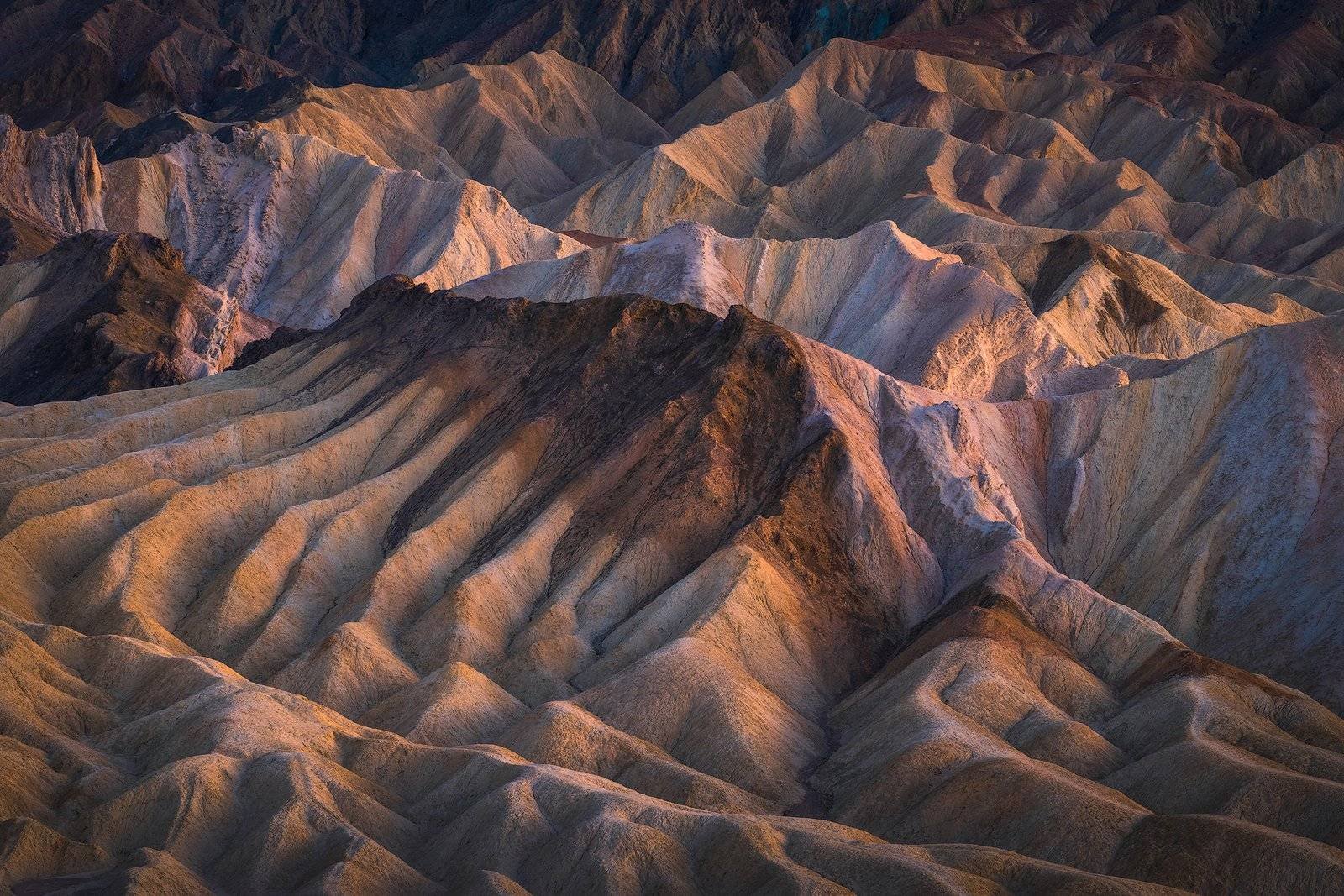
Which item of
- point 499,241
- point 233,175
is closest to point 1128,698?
point 499,241

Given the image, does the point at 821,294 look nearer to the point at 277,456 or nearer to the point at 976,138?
the point at 277,456

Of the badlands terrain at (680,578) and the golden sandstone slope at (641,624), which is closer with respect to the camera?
the golden sandstone slope at (641,624)

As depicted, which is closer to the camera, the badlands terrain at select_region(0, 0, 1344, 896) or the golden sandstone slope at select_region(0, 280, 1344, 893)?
the golden sandstone slope at select_region(0, 280, 1344, 893)

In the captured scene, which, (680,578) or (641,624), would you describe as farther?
(680,578)

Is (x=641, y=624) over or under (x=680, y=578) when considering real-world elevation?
under
